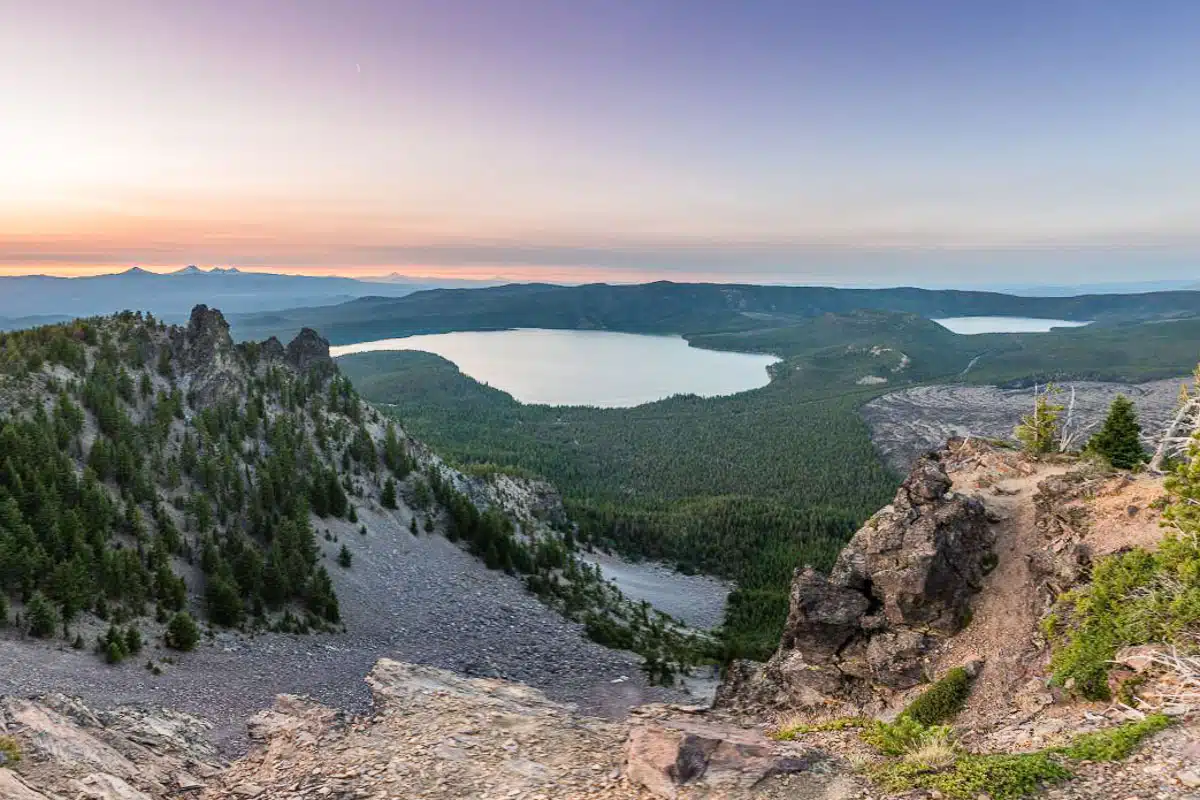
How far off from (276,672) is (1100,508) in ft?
136

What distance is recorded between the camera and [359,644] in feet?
135

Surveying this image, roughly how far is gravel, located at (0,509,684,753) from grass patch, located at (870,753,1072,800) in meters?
23.6

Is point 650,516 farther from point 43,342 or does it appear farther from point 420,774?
point 420,774

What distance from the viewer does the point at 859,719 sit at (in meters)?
21.8

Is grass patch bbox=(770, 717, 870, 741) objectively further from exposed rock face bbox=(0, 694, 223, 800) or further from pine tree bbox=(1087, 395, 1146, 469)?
pine tree bbox=(1087, 395, 1146, 469)

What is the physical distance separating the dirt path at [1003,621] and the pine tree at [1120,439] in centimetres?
558

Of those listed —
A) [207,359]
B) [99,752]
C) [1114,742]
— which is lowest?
[99,752]

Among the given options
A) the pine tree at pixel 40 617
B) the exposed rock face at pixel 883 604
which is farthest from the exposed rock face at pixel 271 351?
the exposed rock face at pixel 883 604

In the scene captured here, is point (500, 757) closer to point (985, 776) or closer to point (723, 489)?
point (985, 776)

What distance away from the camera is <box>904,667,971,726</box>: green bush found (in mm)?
21750

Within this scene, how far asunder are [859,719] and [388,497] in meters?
50.9

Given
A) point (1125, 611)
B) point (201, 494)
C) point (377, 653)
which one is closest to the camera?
point (1125, 611)

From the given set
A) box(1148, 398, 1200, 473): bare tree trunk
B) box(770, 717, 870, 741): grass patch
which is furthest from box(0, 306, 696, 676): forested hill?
box(1148, 398, 1200, 473): bare tree trunk

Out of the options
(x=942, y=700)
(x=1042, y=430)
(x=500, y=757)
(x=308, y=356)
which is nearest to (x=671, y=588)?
(x=1042, y=430)
